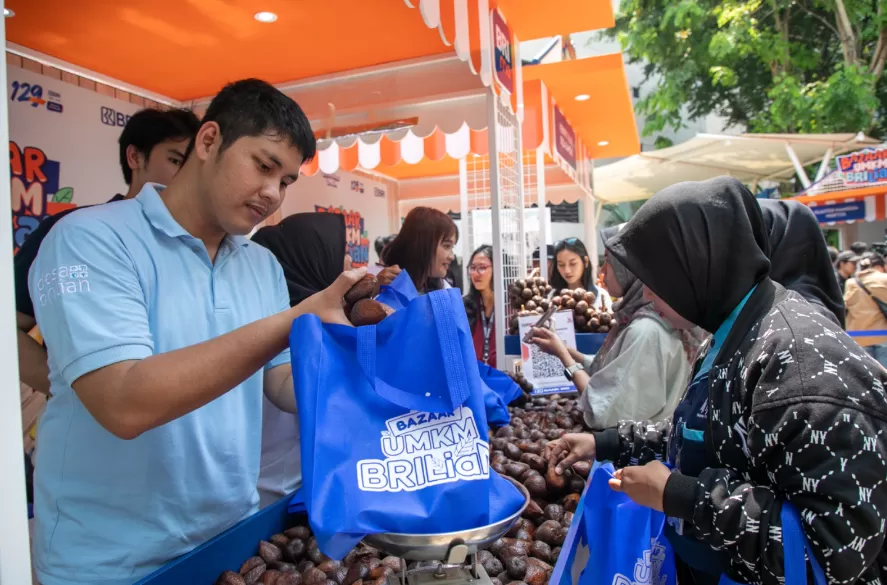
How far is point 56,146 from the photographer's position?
3.97 meters

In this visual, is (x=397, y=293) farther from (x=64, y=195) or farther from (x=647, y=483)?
(x=64, y=195)

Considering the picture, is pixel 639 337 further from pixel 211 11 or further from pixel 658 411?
pixel 211 11

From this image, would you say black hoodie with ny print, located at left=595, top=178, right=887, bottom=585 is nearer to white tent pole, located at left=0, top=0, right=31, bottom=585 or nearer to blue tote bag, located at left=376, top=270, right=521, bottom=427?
blue tote bag, located at left=376, top=270, right=521, bottom=427

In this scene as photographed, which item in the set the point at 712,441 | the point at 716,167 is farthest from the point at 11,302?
the point at 716,167

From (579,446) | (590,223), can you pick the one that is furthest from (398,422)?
(590,223)

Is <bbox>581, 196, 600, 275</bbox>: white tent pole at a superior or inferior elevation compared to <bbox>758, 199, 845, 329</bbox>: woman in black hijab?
superior

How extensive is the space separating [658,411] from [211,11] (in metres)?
3.45

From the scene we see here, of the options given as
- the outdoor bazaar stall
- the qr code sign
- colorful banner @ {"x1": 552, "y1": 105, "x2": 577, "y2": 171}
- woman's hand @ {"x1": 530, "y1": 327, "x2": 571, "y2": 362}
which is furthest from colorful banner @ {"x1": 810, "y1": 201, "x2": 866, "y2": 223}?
woman's hand @ {"x1": 530, "y1": 327, "x2": 571, "y2": 362}

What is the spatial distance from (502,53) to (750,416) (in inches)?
154

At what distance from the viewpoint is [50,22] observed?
11.9ft

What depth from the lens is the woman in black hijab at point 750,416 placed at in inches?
40.9

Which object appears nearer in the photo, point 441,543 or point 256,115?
point 441,543

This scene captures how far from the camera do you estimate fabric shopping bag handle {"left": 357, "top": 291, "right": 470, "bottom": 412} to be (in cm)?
106

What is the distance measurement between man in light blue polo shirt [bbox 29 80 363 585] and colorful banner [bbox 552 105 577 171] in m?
5.99
